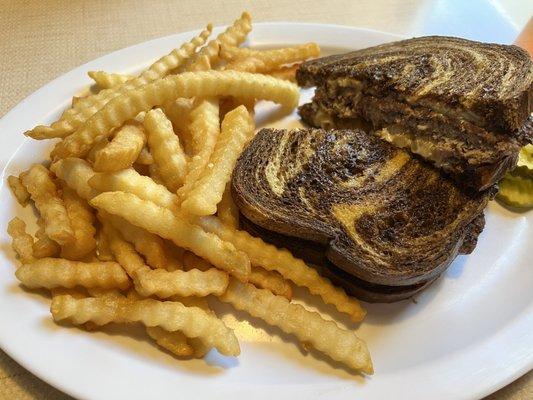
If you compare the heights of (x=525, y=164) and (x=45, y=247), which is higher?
(x=525, y=164)

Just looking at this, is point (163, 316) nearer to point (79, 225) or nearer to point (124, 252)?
point (124, 252)

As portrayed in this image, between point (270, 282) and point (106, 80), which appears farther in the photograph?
point (106, 80)

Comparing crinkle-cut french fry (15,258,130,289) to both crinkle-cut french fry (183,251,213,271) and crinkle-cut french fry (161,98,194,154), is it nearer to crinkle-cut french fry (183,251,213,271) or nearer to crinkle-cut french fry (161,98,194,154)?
crinkle-cut french fry (183,251,213,271)

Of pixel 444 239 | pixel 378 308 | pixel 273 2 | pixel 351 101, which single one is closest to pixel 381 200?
pixel 444 239

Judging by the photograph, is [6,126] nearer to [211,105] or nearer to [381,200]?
[211,105]

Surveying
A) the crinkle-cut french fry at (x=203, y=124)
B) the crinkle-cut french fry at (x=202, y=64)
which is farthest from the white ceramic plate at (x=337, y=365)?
the crinkle-cut french fry at (x=202, y=64)

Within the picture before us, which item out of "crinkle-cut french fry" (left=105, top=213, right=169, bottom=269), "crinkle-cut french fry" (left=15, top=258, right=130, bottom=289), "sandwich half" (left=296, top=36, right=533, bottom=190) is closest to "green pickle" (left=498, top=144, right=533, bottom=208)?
"sandwich half" (left=296, top=36, right=533, bottom=190)

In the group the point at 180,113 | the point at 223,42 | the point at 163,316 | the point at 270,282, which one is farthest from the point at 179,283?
the point at 223,42
